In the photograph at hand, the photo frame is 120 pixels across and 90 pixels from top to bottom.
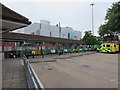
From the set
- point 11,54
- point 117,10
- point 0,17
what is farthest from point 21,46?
point 117,10

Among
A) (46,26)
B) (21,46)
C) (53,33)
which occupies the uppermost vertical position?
(46,26)

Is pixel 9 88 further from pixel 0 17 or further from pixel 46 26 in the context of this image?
pixel 46 26

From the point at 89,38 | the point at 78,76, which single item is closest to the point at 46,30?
the point at 89,38

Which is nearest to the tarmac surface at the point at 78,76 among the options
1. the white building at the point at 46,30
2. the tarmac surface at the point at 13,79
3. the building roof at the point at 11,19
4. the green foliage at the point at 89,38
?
the tarmac surface at the point at 13,79

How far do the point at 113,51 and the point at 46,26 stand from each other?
3528cm

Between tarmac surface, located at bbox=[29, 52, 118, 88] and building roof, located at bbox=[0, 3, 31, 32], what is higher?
building roof, located at bbox=[0, 3, 31, 32]

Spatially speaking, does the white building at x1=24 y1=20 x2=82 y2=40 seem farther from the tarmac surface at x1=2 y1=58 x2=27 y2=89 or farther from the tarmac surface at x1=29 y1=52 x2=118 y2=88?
the tarmac surface at x1=2 y1=58 x2=27 y2=89

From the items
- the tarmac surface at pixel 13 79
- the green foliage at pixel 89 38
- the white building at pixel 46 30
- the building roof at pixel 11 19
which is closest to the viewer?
the tarmac surface at pixel 13 79

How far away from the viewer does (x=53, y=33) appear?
51.2 m

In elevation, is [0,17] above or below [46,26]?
below

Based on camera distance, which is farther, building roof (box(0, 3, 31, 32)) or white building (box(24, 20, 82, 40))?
white building (box(24, 20, 82, 40))

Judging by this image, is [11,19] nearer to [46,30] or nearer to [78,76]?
[78,76]

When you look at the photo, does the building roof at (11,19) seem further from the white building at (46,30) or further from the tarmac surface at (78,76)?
the white building at (46,30)

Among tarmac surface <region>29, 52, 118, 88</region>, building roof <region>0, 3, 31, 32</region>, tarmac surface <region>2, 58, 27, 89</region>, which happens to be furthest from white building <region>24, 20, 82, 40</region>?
building roof <region>0, 3, 31, 32</region>
